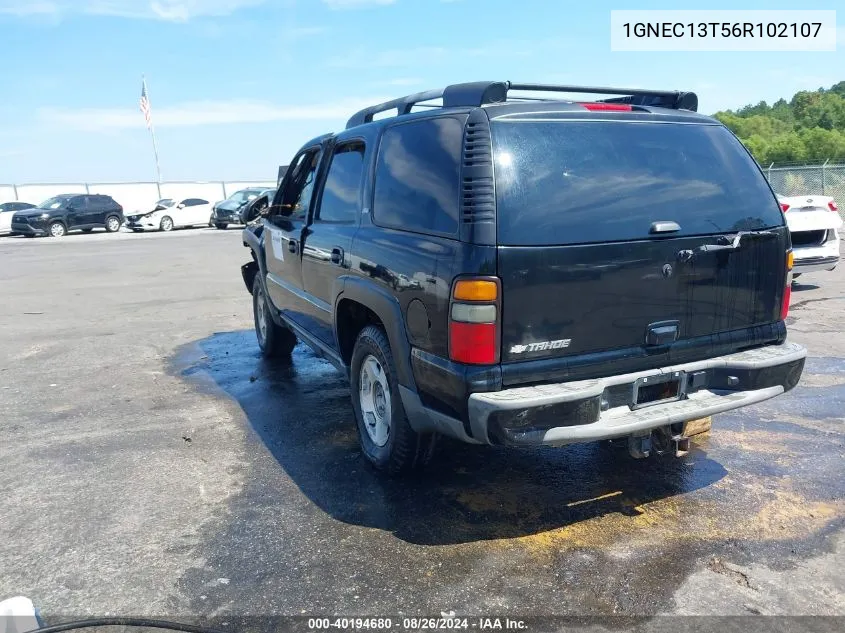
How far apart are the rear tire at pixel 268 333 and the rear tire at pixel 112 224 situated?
25874 mm

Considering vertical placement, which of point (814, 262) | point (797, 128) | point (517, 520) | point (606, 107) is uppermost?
point (797, 128)

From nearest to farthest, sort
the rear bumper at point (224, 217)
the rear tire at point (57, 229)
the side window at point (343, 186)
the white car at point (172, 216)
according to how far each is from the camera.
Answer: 1. the side window at point (343, 186)
2. the rear tire at point (57, 229)
3. the rear bumper at point (224, 217)
4. the white car at point (172, 216)

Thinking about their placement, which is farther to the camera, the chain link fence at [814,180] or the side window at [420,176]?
the chain link fence at [814,180]

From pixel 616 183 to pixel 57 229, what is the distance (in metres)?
29.9

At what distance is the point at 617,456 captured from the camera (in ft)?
14.4

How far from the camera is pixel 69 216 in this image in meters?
28.8

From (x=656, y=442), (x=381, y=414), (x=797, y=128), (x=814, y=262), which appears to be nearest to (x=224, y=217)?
(x=814, y=262)

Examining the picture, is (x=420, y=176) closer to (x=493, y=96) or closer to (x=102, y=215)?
(x=493, y=96)

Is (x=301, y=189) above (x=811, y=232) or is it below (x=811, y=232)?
above

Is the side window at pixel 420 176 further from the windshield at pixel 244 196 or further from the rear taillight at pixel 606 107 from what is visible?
the windshield at pixel 244 196


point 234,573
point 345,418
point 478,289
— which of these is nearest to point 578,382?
point 478,289

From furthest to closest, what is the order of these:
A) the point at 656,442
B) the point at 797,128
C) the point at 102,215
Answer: the point at 797,128, the point at 102,215, the point at 656,442

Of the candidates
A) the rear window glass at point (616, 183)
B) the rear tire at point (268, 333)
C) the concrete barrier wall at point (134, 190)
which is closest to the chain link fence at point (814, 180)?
the rear tire at point (268, 333)

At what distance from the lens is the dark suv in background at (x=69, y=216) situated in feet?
91.7
